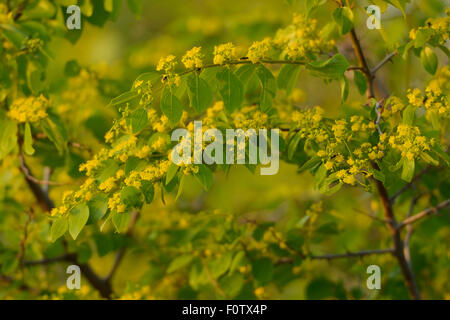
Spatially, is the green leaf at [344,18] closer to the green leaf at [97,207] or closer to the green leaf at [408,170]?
the green leaf at [408,170]

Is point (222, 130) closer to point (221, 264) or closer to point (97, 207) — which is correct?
point (97, 207)

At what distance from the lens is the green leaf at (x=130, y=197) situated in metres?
1.67

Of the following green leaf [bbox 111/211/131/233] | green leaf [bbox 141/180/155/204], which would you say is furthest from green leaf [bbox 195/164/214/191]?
green leaf [bbox 111/211/131/233]

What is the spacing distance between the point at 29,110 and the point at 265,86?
0.95m

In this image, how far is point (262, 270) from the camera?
93.8 inches

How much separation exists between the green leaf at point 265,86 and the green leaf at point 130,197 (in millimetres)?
510

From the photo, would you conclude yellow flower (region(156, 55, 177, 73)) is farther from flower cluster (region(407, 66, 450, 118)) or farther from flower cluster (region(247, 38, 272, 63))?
flower cluster (region(407, 66, 450, 118))

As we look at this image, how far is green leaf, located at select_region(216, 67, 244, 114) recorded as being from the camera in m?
1.78

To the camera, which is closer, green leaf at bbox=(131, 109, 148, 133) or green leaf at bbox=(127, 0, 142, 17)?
green leaf at bbox=(131, 109, 148, 133)

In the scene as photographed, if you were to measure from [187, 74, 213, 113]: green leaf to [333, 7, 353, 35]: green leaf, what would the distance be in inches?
21.3

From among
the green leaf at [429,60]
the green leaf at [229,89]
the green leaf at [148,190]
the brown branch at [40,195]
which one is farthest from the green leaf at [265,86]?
the brown branch at [40,195]

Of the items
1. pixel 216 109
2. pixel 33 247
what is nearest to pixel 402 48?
pixel 216 109
